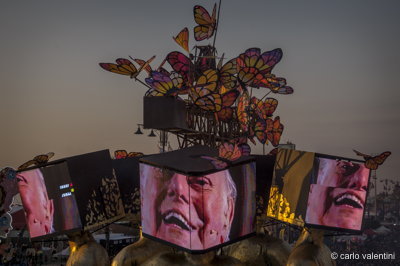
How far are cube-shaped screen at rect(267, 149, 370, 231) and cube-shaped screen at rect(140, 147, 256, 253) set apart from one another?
4.02ft

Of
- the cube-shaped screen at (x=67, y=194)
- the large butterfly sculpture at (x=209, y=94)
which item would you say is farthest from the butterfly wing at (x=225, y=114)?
the cube-shaped screen at (x=67, y=194)

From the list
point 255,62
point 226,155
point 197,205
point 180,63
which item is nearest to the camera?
point 197,205

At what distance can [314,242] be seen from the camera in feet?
41.9

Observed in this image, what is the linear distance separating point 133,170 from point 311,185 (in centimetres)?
461

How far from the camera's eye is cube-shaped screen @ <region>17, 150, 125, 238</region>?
11836mm

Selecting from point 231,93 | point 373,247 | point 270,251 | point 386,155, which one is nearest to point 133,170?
point 231,93

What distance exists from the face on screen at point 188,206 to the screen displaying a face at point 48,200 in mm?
1796

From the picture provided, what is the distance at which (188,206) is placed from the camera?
10.4 metres

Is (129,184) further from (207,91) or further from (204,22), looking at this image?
(204,22)

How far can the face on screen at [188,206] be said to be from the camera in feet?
34.3

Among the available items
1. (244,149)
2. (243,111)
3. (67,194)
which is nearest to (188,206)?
(244,149)

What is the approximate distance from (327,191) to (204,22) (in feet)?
21.6

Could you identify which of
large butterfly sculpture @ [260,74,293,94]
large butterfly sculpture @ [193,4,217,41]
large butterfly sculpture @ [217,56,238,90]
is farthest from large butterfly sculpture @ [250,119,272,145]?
large butterfly sculpture @ [193,4,217,41]

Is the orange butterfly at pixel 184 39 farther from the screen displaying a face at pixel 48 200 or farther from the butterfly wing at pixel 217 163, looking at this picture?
the screen displaying a face at pixel 48 200
